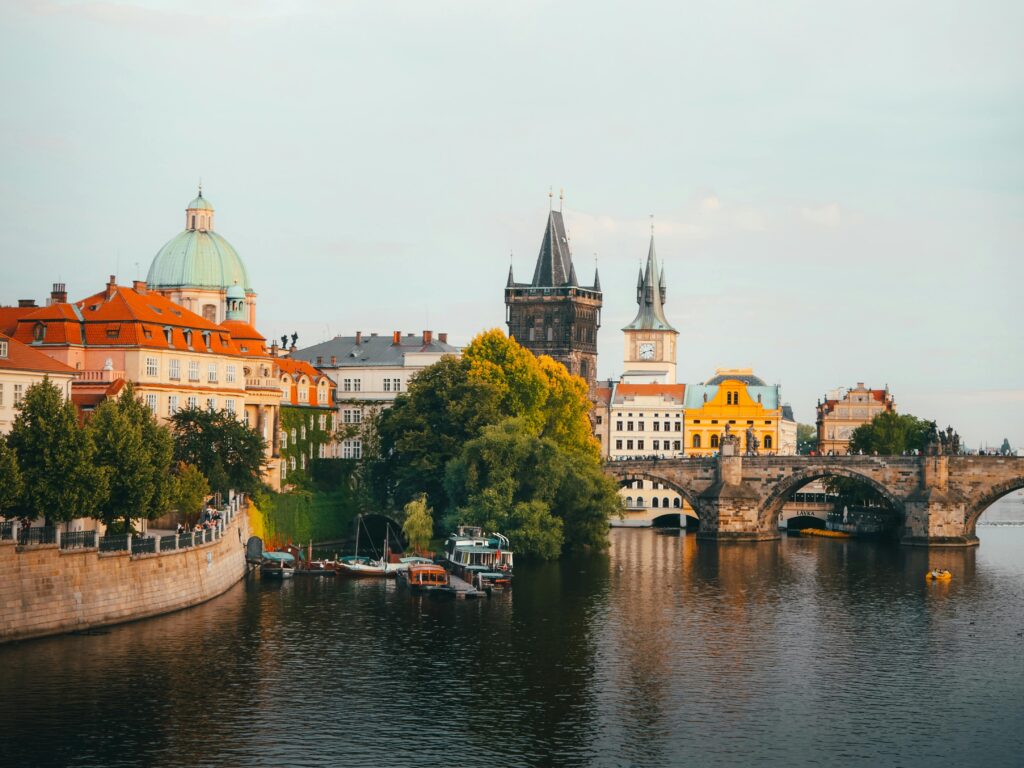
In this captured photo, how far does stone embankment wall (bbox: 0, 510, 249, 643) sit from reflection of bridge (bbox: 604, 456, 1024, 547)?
6910cm

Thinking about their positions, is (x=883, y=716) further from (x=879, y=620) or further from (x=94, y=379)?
(x=94, y=379)

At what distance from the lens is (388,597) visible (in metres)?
91.2

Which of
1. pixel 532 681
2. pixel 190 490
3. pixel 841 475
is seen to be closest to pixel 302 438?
pixel 190 490

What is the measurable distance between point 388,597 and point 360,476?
125 feet

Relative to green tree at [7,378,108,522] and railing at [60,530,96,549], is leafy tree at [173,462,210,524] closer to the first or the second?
green tree at [7,378,108,522]

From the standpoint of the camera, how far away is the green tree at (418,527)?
11162cm

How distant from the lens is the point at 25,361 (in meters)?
85.7

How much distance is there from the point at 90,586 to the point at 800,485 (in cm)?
8975

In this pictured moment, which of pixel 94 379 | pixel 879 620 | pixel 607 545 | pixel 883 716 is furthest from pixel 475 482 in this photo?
pixel 883 716

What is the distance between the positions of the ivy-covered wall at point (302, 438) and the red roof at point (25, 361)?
33.2m

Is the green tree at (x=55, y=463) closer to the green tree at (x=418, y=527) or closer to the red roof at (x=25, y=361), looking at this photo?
the red roof at (x=25, y=361)

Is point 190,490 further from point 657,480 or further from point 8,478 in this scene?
point 657,480

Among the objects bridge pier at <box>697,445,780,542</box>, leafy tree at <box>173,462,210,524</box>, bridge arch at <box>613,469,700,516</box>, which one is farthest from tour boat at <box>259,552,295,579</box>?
bridge arch at <box>613,469,700,516</box>

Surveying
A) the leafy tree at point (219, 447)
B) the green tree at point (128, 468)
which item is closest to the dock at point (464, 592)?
the leafy tree at point (219, 447)
